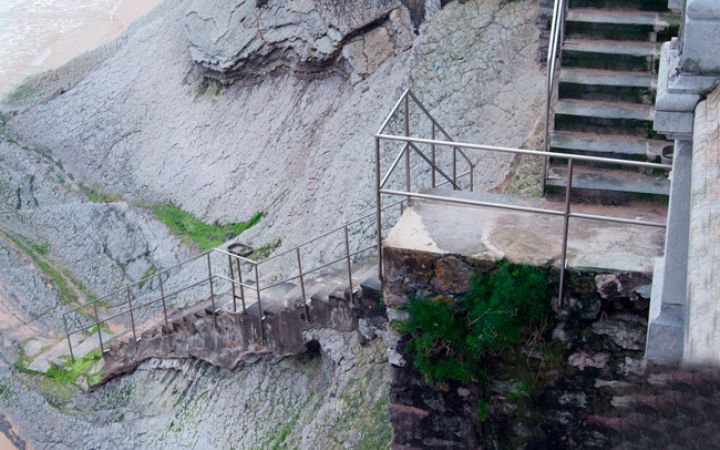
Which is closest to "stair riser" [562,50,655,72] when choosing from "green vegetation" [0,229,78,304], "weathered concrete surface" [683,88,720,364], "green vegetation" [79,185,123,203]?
"weathered concrete surface" [683,88,720,364]

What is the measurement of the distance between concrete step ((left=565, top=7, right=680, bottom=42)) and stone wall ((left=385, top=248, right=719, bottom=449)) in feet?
9.47

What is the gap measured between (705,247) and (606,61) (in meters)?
4.45

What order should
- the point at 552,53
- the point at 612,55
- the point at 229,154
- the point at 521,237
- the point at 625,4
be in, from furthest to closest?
1. the point at 229,154
2. the point at 625,4
3. the point at 612,55
4. the point at 552,53
5. the point at 521,237

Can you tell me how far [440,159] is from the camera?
34.6ft

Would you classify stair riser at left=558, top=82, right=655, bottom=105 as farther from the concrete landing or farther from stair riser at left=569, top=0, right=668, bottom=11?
the concrete landing

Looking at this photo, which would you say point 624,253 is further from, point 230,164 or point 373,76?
point 230,164

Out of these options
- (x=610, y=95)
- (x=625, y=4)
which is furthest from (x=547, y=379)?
(x=625, y=4)

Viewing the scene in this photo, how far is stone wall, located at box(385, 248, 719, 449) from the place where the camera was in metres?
5.30

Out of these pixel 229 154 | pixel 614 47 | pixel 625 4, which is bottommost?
pixel 229 154

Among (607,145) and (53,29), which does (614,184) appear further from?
(53,29)

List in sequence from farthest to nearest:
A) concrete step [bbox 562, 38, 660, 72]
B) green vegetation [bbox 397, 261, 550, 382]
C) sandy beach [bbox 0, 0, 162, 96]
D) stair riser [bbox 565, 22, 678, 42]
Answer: sandy beach [bbox 0, 0, 162, 96] → stair riser [bbox 565, 22, 678, 42] → concrete step [bbox 562, 38, 660, 72] → green vegetation [bbox 397, 261, 550, 382]

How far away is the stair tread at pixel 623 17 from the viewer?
7.32m

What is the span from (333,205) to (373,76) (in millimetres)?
2139

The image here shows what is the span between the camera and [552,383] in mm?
5602
